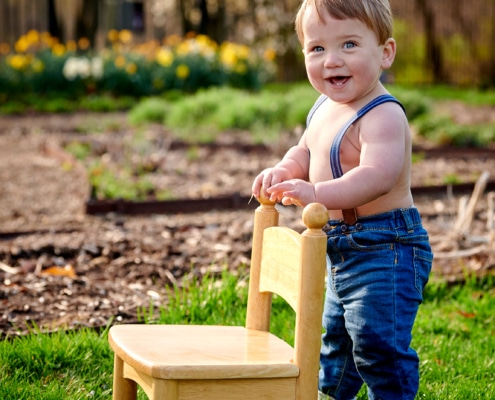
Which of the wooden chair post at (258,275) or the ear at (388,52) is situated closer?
the ear at (388,52)

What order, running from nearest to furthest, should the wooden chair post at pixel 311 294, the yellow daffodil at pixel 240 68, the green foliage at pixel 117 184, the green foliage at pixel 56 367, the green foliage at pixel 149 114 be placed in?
the wooden chair post at pixel 311 294 → the green foliage at pixel 56 367 → the green foliage at pixel 117 184 → the green foliage at pixel 149 114 → the yellow daffodil at pixel 240 68

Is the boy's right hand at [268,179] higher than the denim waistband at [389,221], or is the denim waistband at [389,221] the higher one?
the boy's right hand at [268,179]

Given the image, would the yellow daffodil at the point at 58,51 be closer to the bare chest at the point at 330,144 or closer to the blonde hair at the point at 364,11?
the bare chest at the point at 330,144

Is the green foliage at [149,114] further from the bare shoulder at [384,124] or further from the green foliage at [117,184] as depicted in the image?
the bare shoulder at [384,124]

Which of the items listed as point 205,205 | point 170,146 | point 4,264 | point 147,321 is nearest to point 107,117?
point 170,146

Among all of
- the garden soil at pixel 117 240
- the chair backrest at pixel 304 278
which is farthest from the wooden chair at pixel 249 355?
the garden soil at pixel 117 240

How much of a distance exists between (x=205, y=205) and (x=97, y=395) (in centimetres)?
331

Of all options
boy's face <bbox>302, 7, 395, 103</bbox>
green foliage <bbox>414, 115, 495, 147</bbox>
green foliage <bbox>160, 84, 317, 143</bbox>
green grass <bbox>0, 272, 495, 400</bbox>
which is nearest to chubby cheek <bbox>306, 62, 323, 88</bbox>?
boy's face <bbox>302, 7, 395, 103</bbox>

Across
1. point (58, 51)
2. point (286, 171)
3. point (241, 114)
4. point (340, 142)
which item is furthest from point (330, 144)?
point (58, 51)

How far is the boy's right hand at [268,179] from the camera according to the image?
8.04 feet

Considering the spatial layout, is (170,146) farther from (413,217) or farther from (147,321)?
(413,217)

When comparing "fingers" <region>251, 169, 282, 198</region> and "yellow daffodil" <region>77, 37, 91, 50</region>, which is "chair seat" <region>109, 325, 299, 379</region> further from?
Result: "yellow daffodil" <region>77, 37, 91, 50</region>

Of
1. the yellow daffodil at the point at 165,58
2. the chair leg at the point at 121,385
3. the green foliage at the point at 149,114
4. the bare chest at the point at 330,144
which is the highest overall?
the yellow daffodil at the point at 165,58

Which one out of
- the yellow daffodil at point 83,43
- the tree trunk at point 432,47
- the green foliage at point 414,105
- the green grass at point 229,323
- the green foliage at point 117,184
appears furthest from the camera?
the tree trunk at point 432,47
